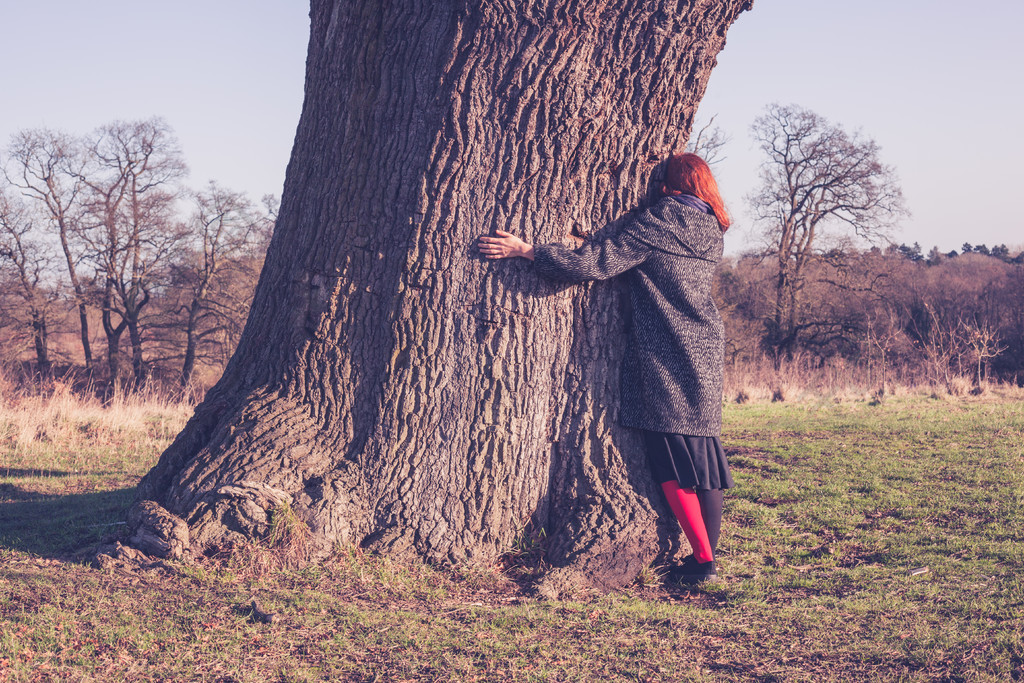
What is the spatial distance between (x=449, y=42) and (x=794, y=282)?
30.6 meters

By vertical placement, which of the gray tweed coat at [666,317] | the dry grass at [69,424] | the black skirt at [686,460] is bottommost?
the dry grass at [69,424]

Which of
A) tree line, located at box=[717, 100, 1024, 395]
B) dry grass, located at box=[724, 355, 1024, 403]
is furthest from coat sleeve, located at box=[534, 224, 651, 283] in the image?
tree line, located at box=[717, 100, 1024, 395]

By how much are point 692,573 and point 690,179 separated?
2081mm

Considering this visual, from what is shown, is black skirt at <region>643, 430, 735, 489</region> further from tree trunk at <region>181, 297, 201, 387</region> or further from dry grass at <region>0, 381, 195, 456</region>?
tree trunk at <region>181, 297, 201, 387</region>

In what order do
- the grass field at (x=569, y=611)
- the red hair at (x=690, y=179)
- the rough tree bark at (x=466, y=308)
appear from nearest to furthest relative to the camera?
the grass field at (x=569, y=611) < the rough tree bark at (x=466, y=308) < the red hair at (x=690, y=179)

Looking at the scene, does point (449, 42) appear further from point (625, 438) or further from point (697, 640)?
point (697, 640)

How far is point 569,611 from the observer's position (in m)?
3.18

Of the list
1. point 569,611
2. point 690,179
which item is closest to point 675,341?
point 690,179

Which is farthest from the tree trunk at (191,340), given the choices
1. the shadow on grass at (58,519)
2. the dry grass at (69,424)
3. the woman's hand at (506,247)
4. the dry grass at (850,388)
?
the woman's hand at (506,247)

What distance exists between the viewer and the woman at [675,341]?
3752 millimetres

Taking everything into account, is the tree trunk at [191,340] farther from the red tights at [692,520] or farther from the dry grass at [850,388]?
the red tights at [692,520]

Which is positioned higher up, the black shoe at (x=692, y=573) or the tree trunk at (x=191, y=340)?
the tree trunk at (x=191, y=340)

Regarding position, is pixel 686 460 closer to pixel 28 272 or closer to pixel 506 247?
pixel 506 247

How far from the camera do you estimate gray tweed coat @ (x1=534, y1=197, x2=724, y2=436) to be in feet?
12.5
